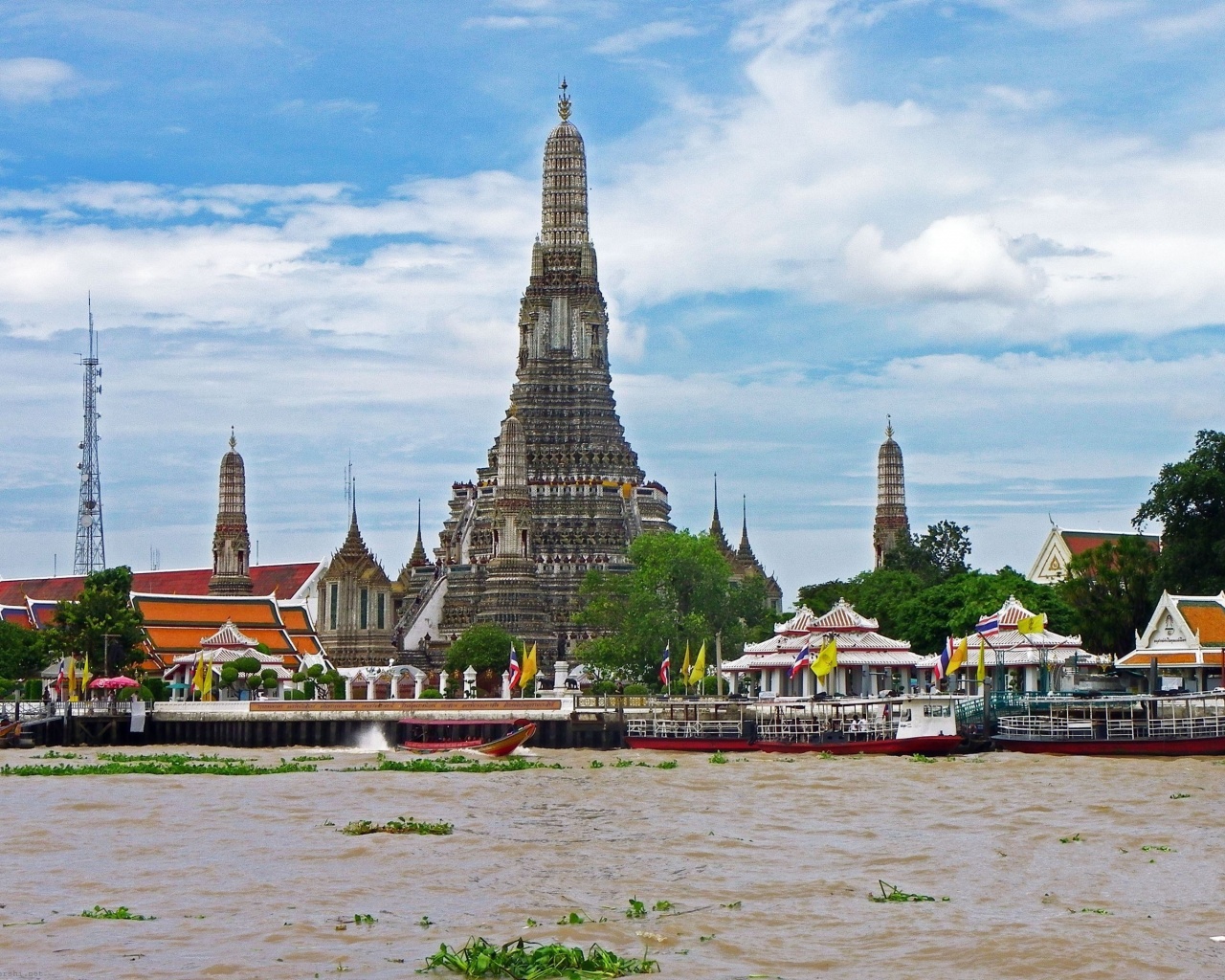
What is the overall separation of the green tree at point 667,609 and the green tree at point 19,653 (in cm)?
2235

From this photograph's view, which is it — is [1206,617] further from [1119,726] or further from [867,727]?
[867,727]

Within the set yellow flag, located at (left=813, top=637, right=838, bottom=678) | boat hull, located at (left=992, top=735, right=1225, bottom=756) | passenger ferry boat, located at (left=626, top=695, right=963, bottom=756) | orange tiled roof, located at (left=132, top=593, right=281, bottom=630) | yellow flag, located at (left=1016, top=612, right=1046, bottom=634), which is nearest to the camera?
boat hull, located at (left=992, top=735, right=1225, bottom=756)

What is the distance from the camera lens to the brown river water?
2058cm

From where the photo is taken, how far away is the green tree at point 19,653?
8175cm

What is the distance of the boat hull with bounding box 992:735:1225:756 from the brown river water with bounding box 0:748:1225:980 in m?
8.24

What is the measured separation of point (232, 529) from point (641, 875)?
85.1 meters

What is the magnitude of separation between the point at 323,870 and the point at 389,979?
25.9ft

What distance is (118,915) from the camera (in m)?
22.7

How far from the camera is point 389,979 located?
63.0ft

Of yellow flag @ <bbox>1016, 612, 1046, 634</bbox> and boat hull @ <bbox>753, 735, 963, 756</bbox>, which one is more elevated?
yellow flag @ <bbox>1016, 612, 1046, 634</bbox>

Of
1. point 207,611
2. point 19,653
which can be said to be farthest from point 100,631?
point 207,611

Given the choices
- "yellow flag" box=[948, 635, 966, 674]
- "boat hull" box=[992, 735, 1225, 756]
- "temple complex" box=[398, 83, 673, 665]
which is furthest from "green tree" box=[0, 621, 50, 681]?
"boat hull" box=[992, 735, 1225, 756]

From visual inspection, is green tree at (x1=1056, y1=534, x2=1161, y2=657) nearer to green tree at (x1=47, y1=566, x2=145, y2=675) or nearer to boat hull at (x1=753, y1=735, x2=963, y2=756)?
boat hull at (x1=753, y1=735, x2=963, y2=756)

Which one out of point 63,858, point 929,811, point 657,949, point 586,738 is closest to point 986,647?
point 586,738
